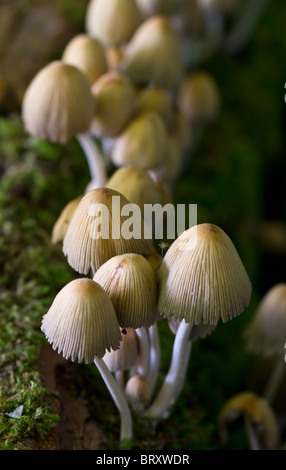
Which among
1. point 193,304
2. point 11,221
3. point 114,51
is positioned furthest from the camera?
point 114,51

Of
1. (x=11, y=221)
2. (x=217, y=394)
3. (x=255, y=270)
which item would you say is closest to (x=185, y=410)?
A: (x=217, y=394)

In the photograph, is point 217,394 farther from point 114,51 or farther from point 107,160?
point 114,51

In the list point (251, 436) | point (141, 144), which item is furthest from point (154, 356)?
point (141, 144)

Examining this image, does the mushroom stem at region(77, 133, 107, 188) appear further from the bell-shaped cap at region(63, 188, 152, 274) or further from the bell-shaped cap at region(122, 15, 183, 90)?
the bell-shaped cap at region(63, 188, 152, 274)

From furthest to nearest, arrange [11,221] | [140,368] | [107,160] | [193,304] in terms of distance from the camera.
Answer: [107,160] → [11,221] → [140,368] → [193,304]

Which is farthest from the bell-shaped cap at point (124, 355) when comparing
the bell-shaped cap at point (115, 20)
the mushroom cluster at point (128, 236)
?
the bell-shaped cap at point (115, 20)

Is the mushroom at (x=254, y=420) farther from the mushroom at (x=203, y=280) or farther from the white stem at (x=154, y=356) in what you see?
the mushroom at (x=203, y=280)

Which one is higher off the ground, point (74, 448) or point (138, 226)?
point (138, 226)
